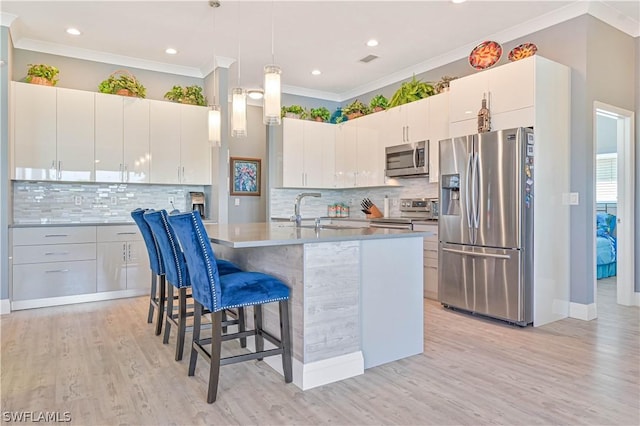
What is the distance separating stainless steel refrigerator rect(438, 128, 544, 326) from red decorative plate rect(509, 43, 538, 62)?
2.91 ft

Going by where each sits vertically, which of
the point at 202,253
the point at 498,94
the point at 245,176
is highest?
the point at 498,94

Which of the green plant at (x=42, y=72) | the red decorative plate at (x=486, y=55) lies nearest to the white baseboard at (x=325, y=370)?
the red decorative plate at (x=486, y=55)

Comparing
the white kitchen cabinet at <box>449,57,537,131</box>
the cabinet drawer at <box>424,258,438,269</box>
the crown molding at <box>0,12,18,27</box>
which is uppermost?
the crown molding at <box>0,12,18,27</box>

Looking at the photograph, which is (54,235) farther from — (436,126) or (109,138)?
(436,126)

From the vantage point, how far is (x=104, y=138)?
15.7ft

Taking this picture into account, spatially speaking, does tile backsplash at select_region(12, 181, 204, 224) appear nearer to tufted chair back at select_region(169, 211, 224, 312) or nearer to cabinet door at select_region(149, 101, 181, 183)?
cabinet door at select_region(149, 101, 181, 183)

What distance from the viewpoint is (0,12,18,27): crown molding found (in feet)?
13.0

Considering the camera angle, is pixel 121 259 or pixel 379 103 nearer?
pixel 121 259

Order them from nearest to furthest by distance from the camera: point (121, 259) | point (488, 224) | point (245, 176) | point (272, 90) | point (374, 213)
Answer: point (272, 90) → point (488, 224) → point (121, 259) → point (374, 213) → point (245, 176)

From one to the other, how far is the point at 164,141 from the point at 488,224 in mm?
3866

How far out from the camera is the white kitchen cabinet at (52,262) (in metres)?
4.21

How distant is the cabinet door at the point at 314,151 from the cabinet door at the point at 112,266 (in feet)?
8.71

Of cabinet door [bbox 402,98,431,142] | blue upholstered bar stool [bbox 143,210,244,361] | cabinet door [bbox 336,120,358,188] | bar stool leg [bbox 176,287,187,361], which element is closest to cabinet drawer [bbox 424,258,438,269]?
cabinet door [bbox 402,98,431,142]

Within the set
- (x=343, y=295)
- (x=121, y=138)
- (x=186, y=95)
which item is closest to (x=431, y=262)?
(x=343, y=295)
